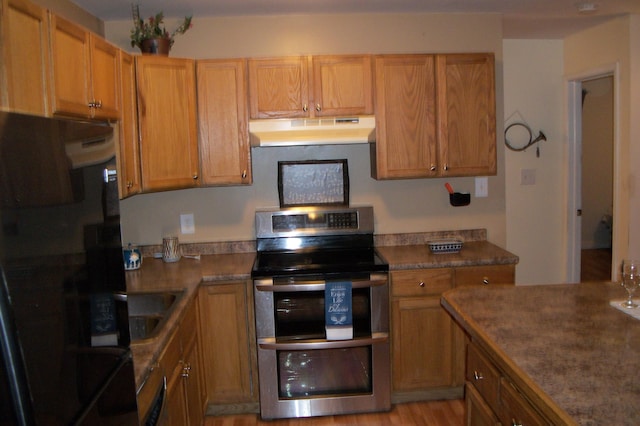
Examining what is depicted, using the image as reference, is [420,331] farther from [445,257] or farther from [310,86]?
[310,86]

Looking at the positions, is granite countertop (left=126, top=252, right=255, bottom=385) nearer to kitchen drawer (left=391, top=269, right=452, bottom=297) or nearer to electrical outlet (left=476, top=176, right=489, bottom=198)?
kitchen drawer (left=391, top=269, right=452, bottom=297)

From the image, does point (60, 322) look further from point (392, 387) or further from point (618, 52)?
point (618, 52)

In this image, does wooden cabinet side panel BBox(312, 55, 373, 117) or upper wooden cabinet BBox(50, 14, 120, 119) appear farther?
wooden cabinet side panel BBox(312, 55, 373, 117)

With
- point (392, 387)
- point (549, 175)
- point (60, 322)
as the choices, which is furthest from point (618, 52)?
point (60, 322)

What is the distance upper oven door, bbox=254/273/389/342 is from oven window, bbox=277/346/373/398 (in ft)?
0.40

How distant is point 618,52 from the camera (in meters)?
3.70

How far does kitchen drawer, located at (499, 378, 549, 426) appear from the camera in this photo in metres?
1.41

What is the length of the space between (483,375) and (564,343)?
34cm

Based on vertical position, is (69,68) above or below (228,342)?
above

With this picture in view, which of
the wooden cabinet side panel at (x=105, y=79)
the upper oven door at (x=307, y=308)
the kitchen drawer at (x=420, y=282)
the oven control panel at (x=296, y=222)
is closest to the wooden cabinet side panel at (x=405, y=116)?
the oven control panel at (x=296, y=222)

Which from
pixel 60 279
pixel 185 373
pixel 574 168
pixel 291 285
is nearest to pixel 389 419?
pixel 291 285

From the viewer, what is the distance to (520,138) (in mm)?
4266

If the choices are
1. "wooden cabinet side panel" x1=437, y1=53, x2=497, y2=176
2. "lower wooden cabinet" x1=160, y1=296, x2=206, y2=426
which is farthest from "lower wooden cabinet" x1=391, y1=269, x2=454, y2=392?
"lower wooden cabinet" x1=160, y1=296, x2=206, y2=426

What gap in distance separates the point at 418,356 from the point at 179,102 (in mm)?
2056
